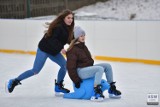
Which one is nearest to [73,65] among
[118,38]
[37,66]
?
[37,66]

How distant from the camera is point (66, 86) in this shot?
7.43m

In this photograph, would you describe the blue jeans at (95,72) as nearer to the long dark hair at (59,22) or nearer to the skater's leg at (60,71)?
the skater's leg at (60,71)

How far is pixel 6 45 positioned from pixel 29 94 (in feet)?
19.1

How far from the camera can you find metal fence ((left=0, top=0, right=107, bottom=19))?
1509 cm

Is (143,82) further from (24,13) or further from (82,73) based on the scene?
(24,13)

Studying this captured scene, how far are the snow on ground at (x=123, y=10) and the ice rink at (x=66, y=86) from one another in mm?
8052

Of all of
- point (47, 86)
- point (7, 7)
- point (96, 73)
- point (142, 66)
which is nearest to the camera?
point (96, 73)

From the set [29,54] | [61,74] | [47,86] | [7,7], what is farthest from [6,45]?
[61,74]

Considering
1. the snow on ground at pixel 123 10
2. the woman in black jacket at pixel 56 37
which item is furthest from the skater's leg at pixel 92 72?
the snow on ground at pixel 123 10

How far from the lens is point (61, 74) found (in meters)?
6.55

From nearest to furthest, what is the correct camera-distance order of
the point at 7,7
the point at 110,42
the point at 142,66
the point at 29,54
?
the point at 142,66 < the point at 110,42 < the point at 29,54 < the point at 7,7

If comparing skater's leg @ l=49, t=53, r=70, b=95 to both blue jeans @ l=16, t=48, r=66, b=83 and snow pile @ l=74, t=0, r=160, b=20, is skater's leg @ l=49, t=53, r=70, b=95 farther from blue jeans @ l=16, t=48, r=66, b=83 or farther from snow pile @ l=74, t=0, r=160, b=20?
snow pile @ l=74, t=0, r=160, b=20

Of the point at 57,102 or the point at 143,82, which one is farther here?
the point at 143,82

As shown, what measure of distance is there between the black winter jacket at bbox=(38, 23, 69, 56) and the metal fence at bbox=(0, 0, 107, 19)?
8836 millimetres
